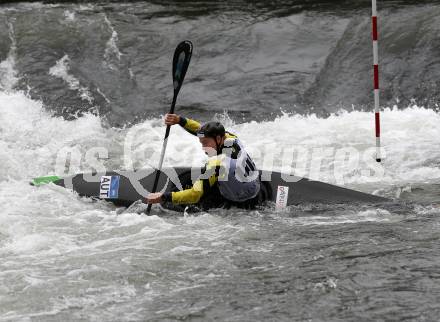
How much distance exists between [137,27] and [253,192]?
6.04 meters

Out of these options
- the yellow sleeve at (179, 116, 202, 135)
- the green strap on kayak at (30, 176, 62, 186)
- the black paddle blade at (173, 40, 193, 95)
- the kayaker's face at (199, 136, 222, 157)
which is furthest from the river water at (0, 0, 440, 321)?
the black paddle blade at (173, 40, 193, 95)

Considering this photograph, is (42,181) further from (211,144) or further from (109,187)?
(211,144)

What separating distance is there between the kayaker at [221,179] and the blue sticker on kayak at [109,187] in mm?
776

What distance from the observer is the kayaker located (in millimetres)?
6223

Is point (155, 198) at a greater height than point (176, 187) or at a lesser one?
lesser

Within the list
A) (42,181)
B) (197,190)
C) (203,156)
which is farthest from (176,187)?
(203,156)

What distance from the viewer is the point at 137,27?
1182 centimetres

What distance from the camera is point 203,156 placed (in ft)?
29.6

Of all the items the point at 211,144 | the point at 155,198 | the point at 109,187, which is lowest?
the point at 155,198

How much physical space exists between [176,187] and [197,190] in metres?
0.64

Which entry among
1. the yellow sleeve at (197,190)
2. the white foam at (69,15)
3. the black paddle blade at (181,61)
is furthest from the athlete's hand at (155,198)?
the white foam at (69,15)

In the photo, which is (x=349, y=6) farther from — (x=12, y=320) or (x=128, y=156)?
(x=12, y=320)

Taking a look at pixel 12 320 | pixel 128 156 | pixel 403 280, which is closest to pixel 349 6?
pixel 128 156

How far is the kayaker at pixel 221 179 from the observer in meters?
6.22
